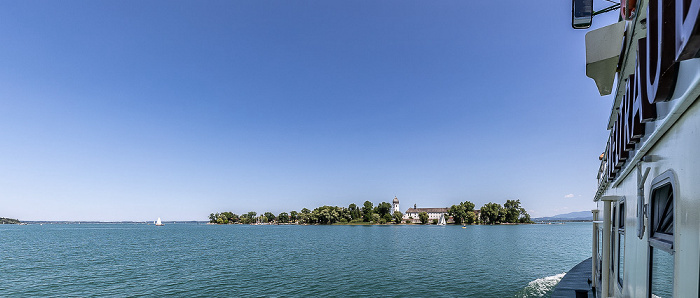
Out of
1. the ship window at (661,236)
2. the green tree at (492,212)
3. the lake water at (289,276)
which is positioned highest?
the ship window at (661,236)

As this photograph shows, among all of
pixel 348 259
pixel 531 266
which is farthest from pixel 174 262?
pixel 531 266

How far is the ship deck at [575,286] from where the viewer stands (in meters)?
10.2

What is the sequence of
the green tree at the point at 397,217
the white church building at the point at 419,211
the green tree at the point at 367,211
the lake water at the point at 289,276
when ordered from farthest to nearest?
1. the white church building at the point at 419,211
2. the green tree at the point at 397,217
3. the green tree at the point at 367,211
4. the lake water at the point at 289,276

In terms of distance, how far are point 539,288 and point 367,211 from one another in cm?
12352

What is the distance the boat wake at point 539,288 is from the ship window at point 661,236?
56.7ft

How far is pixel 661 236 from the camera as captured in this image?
234 centimetres

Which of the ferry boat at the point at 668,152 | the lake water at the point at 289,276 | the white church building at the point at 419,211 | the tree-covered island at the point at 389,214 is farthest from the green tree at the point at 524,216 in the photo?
the ferry boat at the point at 668,152

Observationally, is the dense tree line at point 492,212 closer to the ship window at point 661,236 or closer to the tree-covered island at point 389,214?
the tree-covered island at point 389,214

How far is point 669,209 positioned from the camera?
2.26 metres

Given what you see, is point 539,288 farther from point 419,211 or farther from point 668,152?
point 419,211

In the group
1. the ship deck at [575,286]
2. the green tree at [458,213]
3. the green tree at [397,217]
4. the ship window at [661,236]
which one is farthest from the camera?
the green tree at [397,217]

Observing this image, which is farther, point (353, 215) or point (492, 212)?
point (353, 215)

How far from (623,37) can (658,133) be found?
135 inches

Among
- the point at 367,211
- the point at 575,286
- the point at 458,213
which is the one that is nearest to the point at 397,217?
the point at 367,211
